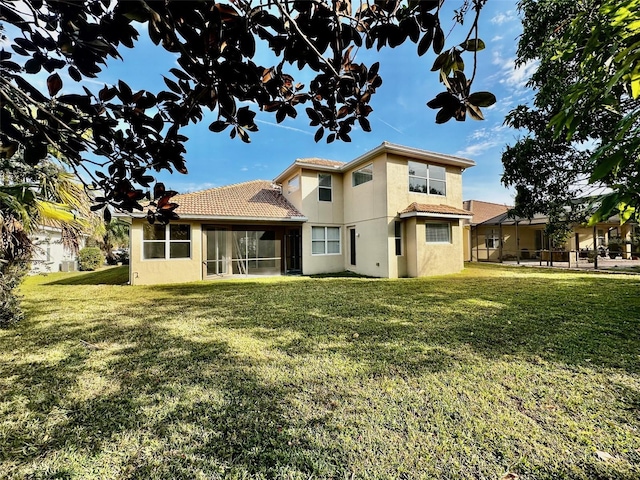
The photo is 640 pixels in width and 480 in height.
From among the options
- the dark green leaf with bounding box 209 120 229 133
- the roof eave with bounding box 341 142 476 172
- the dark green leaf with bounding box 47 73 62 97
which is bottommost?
the dark green leaf with bounding box 209 120 229 133

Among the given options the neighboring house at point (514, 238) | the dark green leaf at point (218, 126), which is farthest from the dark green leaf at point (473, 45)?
the neighboring house at point (514, 238)

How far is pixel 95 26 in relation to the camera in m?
1.75

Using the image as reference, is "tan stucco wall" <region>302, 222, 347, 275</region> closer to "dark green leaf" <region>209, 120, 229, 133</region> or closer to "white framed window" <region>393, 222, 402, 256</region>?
"white framed window" <region>393, 222, 402, 256</region>

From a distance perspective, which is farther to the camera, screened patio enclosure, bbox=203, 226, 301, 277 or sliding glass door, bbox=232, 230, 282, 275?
sliding glass door, bbox=232, 230, 282, 275

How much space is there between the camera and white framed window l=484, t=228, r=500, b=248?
24.2 meters

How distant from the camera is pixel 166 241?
13.2m

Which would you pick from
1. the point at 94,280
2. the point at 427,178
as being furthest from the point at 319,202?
the point at 94,280

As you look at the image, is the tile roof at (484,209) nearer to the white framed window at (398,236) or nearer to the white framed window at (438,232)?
the white framed window at (438,232)

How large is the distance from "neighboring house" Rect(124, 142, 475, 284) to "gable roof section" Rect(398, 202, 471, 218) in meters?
0.06

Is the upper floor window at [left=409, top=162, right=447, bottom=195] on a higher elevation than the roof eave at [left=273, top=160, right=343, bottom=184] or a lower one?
lower

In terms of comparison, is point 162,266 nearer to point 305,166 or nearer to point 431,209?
point 305,166

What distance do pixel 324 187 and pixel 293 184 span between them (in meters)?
1.94

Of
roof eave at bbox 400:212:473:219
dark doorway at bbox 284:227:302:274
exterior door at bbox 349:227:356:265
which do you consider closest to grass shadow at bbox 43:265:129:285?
dark doorway at bbox 284:227:302:274

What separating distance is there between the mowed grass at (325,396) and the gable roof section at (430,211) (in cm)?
697
